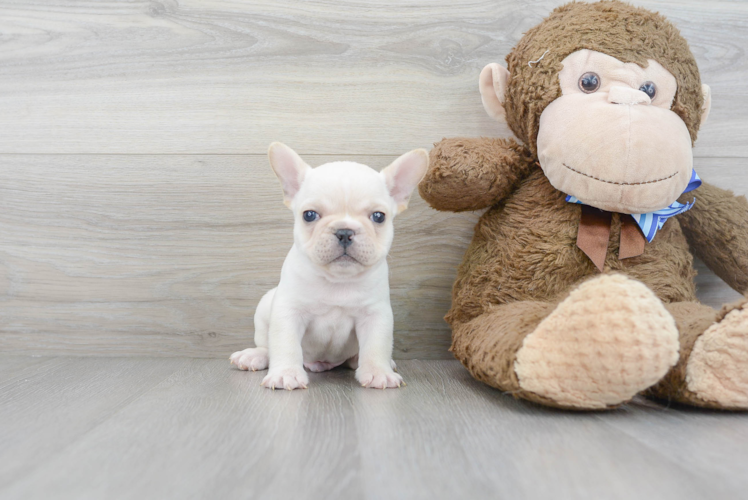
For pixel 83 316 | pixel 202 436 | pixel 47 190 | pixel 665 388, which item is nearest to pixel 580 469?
pixel 665 388

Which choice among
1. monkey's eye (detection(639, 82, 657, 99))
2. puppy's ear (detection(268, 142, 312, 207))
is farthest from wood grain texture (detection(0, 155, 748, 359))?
monkey's eye (detection(639, 82, 657, 99))

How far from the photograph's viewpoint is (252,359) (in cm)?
133

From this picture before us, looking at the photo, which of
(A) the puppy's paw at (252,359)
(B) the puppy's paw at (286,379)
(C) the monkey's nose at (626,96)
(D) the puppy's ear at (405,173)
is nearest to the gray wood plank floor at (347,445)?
(B) the puppy's paw at (286,379)

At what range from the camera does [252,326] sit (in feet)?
4.90

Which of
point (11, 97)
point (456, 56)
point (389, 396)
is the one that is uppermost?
point (456, 56)

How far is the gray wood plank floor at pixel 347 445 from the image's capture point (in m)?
0.60

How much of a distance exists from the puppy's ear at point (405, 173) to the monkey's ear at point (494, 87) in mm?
265

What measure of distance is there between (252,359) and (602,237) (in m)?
0.84

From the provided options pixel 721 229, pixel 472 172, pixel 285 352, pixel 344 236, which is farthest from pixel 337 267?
pixel 721 229

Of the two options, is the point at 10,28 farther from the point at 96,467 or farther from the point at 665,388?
the point at 665,388

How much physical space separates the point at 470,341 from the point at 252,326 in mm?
646

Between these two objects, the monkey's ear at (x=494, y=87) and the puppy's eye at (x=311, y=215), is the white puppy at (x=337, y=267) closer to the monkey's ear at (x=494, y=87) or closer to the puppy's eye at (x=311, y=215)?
the puppy's eye at (x=311, y=215)

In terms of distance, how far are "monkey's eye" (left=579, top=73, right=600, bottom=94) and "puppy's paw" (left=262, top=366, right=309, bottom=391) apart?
818 millimetres

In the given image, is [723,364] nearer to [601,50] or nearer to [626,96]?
[626,96]
